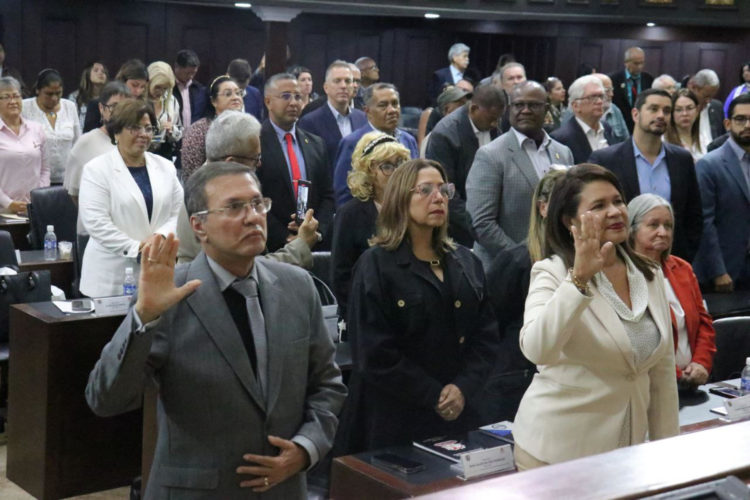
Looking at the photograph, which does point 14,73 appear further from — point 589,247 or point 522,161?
point 589,247

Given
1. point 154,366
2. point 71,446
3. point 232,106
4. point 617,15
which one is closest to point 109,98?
point 232,106

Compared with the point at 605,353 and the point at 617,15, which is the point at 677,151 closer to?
the point at 605,353

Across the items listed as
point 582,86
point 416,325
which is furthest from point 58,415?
point 582,86

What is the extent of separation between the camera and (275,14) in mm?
10164

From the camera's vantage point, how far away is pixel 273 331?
2.51 meters

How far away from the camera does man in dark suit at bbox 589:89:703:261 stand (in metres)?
5.63

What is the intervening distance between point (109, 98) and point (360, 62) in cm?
423

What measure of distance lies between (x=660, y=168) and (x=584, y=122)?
3.22 ft

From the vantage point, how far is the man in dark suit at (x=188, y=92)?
9.47 meters

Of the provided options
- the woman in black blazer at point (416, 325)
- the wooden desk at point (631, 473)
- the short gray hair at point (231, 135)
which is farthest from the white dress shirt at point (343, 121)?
the wooden desk at point (631, 473)

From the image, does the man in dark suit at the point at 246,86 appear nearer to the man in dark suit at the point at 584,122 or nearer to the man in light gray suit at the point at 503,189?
the man in dark suit at the point at 584,122

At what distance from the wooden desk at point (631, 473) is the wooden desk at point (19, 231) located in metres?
5.43

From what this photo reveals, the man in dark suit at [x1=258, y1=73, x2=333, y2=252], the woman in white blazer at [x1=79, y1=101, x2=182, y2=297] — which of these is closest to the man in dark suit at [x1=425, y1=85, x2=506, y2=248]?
the man in dark suit at [x1=258, y1=73, x2=333, y2=252]

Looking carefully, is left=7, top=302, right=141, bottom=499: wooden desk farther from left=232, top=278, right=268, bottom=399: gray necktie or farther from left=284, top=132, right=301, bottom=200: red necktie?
left=232, top=278, right=268, bottom=399: gray necktie
